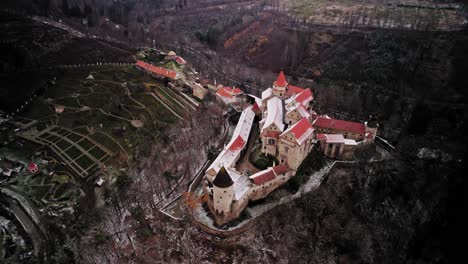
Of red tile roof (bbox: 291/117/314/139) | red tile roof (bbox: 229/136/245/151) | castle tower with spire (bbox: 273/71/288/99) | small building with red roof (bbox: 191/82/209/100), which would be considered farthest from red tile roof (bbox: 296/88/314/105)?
small building with red roof (bbox: 191/82/209/100)

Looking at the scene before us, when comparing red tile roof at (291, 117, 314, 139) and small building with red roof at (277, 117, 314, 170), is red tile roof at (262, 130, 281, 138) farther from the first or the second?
red tile roof at (291, 117, 314, 139)

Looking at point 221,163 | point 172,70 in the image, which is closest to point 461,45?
point 221,163

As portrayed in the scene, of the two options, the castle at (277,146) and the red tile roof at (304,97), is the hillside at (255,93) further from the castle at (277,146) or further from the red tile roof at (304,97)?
the red tile roof at (304,97)

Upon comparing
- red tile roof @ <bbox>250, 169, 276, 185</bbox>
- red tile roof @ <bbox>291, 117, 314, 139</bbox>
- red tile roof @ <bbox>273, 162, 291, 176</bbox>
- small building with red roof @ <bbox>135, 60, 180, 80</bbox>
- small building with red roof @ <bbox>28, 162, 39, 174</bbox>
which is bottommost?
small building with red roof @ <bbox>28, 162, 39, 174</bbox>

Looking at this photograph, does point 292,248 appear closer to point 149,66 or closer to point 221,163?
point 221,163

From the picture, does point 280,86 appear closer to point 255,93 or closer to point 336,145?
point 336,145

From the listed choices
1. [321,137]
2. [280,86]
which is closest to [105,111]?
[280,86]

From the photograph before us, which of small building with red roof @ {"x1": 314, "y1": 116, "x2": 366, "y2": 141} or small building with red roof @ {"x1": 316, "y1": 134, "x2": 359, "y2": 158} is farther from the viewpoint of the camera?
small building with red roof @ {"x1": 314, "y1": 116, "x2": 366, "y2": 141}

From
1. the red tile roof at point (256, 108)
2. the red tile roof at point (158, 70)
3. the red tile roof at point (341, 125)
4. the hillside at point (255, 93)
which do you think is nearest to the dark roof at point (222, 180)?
the hillside at point (255, 93)
